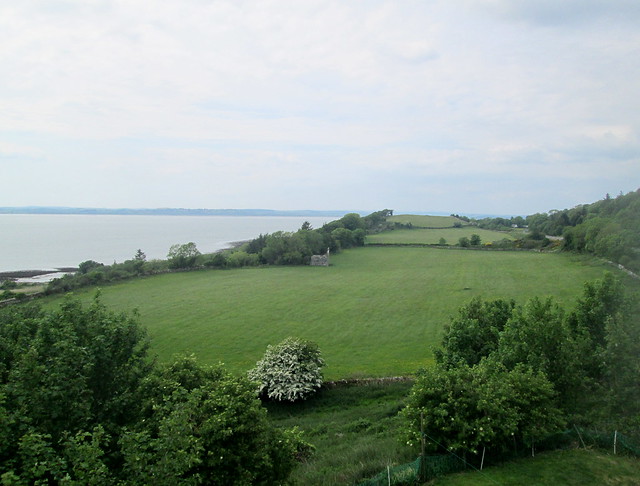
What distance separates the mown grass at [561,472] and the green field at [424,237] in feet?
343

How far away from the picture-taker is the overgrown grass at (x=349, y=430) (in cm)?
1445

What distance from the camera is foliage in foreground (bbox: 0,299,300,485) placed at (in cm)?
935

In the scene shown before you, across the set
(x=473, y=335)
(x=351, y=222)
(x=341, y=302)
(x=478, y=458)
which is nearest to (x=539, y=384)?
(x=478, y=458)

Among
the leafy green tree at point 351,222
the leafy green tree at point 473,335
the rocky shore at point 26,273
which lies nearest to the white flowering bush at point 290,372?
the leafy green tree at point 473,335

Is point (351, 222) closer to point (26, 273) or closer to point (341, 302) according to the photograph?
point (341, 302)

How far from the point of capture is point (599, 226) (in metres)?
78.9

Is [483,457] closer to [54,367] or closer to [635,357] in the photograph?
[635,357]

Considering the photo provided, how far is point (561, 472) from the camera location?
13234 mm

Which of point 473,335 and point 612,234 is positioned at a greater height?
point 612,234

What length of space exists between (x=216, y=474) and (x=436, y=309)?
40.9 m

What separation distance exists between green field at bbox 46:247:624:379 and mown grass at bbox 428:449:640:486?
15.7m

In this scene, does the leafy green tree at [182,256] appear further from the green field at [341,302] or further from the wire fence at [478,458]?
the wire fence at [478,458]

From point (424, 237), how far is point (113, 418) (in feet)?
418


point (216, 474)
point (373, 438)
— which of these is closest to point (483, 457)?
point (373, 438)
